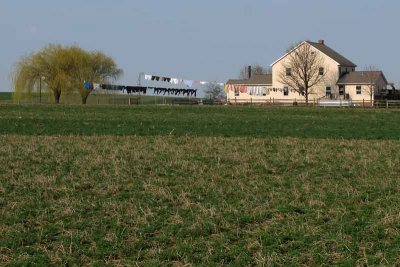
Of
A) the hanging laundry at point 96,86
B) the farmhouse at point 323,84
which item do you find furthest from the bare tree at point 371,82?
the hanging laundry at point 96,86

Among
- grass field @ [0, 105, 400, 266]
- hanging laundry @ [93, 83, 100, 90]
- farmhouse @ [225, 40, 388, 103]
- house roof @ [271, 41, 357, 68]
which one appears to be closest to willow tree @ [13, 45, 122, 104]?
hanging laundry @ [93, 83, 100, 90]

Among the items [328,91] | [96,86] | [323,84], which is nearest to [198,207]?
[96,86]

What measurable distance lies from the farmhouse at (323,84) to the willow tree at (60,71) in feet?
63.0

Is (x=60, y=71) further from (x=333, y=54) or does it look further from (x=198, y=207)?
(x=198, y=207)

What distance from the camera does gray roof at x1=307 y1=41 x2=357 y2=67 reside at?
8032 cm

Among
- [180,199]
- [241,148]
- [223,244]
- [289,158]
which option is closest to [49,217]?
[180,199]

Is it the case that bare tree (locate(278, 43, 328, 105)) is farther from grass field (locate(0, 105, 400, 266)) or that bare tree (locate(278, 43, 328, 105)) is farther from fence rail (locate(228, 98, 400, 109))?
grass field (locate(0, 105, 400, 266))

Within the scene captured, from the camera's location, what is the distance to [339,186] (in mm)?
10078

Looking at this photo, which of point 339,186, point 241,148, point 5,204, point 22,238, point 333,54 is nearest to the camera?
point 22,238

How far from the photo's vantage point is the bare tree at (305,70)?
257ft

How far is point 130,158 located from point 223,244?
771 centimetres

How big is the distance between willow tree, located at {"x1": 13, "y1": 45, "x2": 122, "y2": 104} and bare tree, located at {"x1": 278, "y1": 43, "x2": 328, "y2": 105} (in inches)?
1040

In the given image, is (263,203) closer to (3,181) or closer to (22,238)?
(22,238)

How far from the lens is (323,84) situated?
8006cm
